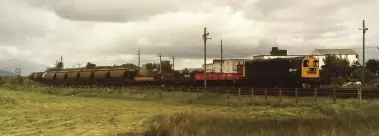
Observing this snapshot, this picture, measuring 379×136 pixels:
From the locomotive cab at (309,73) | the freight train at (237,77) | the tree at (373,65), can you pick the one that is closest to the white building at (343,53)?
the tree at (373,65)

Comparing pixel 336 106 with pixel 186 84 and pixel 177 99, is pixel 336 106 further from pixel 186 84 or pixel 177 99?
pixel 186 84

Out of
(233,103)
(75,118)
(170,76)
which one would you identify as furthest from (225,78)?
(75,118)

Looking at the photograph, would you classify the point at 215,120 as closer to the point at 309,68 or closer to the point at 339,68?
the point at 309,68

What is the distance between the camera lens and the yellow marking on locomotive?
142 ft

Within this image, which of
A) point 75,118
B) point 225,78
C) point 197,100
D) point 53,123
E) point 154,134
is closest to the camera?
point 154,134

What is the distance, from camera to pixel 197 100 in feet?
137

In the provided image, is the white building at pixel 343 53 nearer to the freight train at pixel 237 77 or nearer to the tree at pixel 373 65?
the tree at pixel 373 65

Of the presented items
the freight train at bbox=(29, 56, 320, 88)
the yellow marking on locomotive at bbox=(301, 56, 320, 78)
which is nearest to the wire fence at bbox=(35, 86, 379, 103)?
the yellow marking on locomotive at bbox=(301, 56, 320, 78)

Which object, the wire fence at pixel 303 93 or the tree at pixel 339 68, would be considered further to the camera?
the tree at pixel 339 68

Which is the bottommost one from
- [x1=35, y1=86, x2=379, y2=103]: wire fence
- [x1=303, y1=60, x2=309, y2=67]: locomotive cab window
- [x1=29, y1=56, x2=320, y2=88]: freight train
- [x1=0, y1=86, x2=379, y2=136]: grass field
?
[x1=0, y1=86, x2=379, y2=136]: grass field

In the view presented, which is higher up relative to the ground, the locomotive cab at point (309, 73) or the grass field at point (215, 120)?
the locomotive cab at point (309, 73)

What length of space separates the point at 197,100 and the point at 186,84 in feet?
69.7

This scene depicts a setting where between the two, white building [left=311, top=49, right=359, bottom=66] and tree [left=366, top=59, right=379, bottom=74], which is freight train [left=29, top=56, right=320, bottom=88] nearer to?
tree [left=366, top=59, right=379, bottom=74]

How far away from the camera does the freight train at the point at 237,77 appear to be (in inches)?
1726
